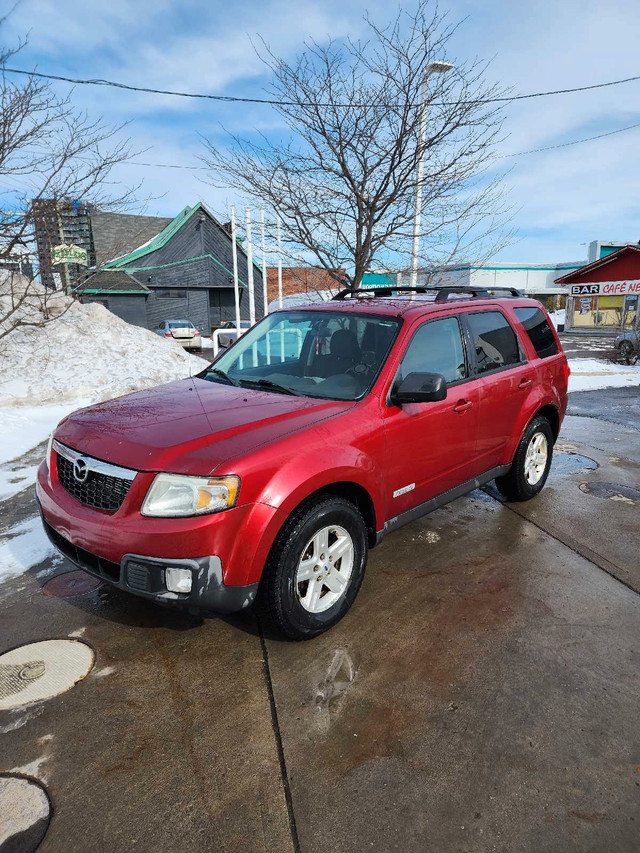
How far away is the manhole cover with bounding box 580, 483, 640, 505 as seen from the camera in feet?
17.0

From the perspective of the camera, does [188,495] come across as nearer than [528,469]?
Yes

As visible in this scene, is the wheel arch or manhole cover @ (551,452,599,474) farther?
manhole cover @ (551,452,599,474)

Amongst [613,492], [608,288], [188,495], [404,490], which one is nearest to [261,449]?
[188,495]

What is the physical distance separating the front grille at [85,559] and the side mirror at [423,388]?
1.83 metres

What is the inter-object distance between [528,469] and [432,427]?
5.91 feet

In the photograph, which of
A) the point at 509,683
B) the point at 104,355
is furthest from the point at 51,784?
the point at 104,355

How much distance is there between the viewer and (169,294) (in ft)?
99.2

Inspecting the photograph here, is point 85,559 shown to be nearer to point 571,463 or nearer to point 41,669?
point 41,669

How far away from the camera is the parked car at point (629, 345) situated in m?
17.0

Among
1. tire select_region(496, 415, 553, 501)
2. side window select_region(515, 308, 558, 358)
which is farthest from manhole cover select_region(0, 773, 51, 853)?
side window select_region(515, 308, 558, 358)

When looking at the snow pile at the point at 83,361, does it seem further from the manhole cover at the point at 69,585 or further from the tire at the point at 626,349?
the tire at the point at 626,349

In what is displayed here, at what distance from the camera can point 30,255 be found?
759 centimetres

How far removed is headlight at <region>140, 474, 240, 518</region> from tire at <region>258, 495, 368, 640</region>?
15.1 inches

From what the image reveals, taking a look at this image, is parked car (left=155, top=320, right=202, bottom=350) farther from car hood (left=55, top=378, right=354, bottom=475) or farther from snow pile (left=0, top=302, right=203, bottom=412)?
car hood (left=55, top=378, right=354, bottom=475)
